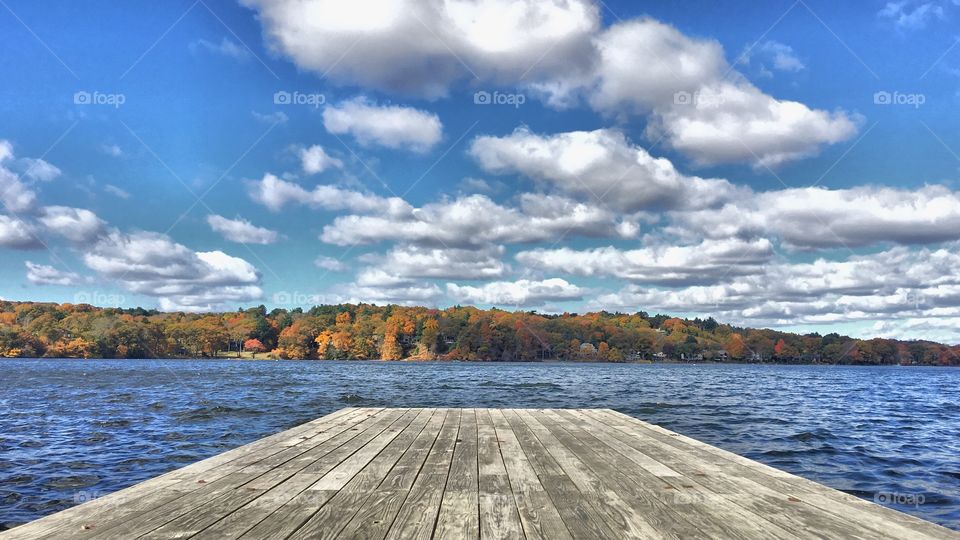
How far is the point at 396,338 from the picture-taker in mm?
139500

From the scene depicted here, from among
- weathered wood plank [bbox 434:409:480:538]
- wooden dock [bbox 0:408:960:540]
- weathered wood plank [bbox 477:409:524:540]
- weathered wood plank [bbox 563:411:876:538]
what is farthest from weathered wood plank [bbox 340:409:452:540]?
weathered wood plank [bbox 563:411:876:538]

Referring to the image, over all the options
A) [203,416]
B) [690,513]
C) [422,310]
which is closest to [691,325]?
[422,310]

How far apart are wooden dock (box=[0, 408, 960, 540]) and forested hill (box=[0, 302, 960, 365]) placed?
131 m

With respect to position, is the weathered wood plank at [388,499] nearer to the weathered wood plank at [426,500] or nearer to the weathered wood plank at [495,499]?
the weathered wood plank at [426,500]

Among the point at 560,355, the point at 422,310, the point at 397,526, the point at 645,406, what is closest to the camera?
the point at 397,526

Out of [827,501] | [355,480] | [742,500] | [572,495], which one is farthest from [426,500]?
[827,501]

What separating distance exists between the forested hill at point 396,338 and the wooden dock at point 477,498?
13068 centimetres

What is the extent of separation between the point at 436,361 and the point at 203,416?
118543 millimetres

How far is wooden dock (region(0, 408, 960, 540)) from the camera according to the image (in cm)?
371

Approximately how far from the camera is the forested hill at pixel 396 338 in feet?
400

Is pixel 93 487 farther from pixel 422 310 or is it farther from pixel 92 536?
pixel 422 310

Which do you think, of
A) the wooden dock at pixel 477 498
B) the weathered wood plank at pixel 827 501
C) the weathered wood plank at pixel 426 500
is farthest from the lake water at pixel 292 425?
the weathered wood plank at pixel 426 500

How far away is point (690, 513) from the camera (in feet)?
13.6

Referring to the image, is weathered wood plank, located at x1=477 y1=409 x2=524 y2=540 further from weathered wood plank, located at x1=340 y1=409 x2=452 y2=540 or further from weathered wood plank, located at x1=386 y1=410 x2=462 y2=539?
weathered wood plank, located at x1=340 y1=409 x2=452 y2=540
